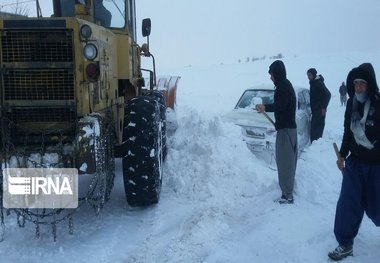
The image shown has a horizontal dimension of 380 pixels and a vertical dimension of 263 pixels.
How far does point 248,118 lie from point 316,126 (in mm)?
2085

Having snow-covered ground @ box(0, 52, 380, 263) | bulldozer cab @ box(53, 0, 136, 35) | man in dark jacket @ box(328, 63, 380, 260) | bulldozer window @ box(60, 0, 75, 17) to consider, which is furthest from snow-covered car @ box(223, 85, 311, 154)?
man in dark jacket @ box(328, 63, 380, 260)

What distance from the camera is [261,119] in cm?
1008

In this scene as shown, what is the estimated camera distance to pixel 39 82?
5.11m

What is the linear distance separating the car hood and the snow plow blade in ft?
8.13

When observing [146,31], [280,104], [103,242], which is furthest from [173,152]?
[103,242]

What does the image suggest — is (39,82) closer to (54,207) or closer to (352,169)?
(54,207)

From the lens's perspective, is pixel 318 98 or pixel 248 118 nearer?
pixel 248 118

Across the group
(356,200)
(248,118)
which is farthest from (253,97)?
(356,200)

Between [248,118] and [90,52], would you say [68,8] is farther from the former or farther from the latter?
[248,118]

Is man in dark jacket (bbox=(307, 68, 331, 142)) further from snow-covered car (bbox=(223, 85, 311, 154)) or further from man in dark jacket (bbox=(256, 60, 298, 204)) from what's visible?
man in dark jacket (bbox=(256, 60, 298, 204))

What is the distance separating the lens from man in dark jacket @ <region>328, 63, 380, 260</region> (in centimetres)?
442

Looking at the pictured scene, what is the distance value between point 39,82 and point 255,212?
2.95 meters

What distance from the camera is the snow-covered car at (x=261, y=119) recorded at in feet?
31.6

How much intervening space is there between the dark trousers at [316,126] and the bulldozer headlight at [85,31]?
24.5 feet
